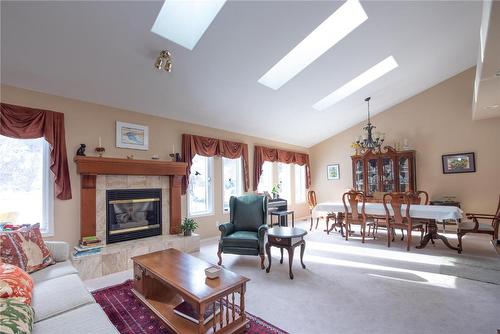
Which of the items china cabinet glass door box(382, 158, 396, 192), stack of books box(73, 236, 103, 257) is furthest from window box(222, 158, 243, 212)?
china cabinet glass door box(382, 158, 396, 192)

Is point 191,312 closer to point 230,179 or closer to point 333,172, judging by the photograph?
point 230,179

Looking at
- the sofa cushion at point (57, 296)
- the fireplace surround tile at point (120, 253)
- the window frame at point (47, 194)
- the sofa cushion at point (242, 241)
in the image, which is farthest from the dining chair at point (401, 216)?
the window frame at point (47, 194)

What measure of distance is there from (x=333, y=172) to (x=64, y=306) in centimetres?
686

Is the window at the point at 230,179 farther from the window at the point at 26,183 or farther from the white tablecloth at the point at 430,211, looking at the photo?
the window at the point at 26,183

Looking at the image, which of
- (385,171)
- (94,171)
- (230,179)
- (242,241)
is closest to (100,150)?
(94,171)

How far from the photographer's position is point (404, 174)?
604 centimetres

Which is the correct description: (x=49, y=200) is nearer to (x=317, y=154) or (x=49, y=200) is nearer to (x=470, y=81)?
(x=317, y=154)

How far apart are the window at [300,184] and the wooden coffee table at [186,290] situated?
5.27m

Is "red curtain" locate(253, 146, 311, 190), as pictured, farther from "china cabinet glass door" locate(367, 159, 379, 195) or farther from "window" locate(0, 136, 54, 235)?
"window" locate(0, 136, 54, 235)

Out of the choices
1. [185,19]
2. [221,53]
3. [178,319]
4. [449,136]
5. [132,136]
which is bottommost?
[178,319]

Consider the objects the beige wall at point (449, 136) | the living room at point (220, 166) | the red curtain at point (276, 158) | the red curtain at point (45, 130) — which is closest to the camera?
the living room at point (220, 166)

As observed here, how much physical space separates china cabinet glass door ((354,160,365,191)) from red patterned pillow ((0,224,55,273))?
6.50 m

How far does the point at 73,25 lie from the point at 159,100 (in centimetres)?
151

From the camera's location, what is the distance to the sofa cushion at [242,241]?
11.0 ft
